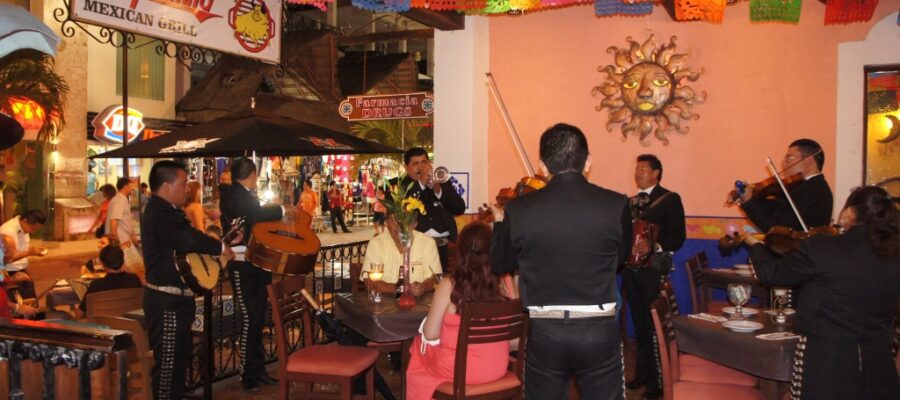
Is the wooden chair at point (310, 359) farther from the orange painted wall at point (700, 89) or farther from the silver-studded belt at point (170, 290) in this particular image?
the orange painted wall at point (700, 89)

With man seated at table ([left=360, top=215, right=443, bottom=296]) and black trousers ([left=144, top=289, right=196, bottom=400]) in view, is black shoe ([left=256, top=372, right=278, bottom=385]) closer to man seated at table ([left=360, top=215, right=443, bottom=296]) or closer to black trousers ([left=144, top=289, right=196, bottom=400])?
black trousers ([left=144, top=289, right=196, bottom=400])

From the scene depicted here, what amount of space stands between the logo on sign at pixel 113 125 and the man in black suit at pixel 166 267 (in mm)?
12688

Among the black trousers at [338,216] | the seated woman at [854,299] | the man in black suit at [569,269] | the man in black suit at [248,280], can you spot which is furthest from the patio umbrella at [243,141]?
the black trousers at [338,216]

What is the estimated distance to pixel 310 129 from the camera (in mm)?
6688

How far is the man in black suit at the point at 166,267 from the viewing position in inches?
195

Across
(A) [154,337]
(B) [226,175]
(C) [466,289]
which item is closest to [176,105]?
(B) [226,175]

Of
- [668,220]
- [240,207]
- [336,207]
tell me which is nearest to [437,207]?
[240,207]

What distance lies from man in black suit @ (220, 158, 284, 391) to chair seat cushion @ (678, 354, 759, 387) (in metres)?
3.41

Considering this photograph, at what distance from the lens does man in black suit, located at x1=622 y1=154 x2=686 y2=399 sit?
5.95 metres

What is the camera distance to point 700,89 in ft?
25.9

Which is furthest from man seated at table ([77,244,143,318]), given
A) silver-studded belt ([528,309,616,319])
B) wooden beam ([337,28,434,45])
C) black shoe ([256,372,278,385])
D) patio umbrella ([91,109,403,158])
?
wooden beam ([337,28,434,45])

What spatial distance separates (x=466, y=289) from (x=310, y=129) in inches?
123

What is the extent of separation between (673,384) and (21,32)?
371 centimetres

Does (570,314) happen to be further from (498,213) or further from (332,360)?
(332,360)
